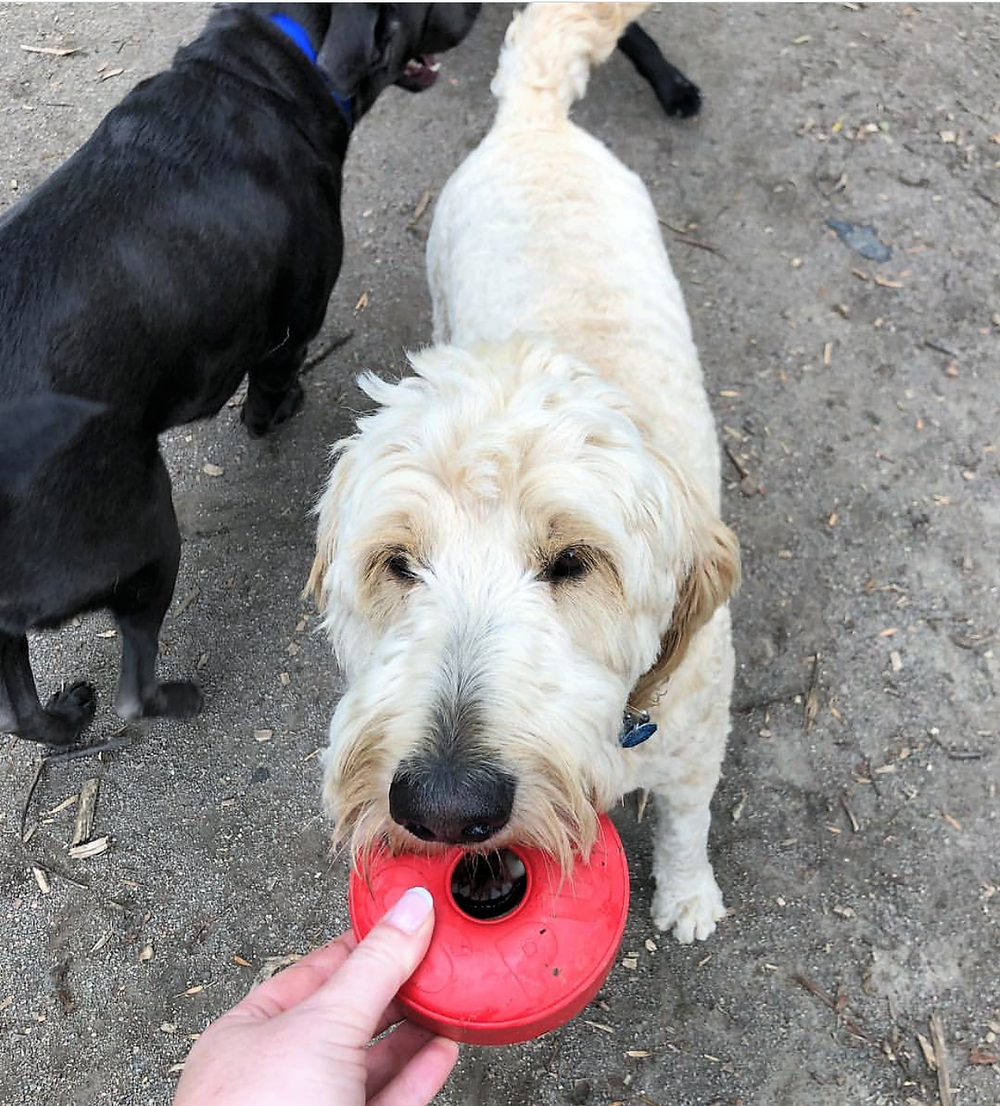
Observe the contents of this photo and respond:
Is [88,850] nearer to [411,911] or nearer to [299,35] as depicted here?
[411,911]

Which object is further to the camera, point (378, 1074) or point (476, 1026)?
point (378, 1074)

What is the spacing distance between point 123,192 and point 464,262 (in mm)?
1086

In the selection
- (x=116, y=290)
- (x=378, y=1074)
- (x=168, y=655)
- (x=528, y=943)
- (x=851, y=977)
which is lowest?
(x=851, y=977)

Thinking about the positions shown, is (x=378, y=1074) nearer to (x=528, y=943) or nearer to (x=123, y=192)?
(x=528, y=943)

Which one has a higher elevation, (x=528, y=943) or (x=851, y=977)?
(x=528, y=943)

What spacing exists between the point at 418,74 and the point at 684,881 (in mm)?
3476

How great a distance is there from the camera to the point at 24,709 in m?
2.78

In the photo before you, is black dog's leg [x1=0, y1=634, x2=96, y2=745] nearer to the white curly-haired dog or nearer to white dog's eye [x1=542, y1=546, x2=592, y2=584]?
the white curly-haired dog

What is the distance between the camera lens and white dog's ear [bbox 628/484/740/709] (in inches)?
78.4

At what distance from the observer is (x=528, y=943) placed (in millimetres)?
1764

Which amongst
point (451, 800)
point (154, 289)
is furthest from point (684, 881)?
point (154, 289)

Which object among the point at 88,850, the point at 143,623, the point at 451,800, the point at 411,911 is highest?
the point at 451,800

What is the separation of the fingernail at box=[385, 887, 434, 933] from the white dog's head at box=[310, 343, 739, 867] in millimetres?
93

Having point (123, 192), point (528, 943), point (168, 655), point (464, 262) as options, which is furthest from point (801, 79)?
point (528, 943)
